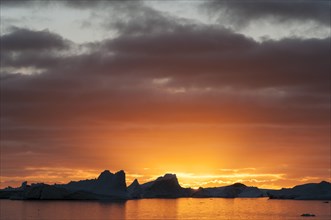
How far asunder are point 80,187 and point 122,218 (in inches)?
1393

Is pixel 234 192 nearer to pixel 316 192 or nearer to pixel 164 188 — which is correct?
pixel 164 188

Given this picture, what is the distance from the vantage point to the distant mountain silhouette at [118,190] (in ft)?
340

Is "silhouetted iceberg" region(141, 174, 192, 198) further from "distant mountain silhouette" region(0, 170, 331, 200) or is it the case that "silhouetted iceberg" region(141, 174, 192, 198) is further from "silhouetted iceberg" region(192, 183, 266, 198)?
"silhouetted iceberg" region(192, 183, 266, 198)

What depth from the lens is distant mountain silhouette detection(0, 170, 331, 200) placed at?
10369cm

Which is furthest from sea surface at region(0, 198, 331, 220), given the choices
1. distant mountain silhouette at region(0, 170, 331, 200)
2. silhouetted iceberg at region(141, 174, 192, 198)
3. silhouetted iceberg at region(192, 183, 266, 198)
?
silhouetted iceberg at region(192, 183, 266, 198)

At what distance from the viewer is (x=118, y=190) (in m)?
104

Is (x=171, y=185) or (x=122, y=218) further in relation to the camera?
(x=171, y=185)

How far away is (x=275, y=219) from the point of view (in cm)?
7394

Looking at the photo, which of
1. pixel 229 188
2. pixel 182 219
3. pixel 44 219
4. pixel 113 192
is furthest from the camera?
pixel 229 188

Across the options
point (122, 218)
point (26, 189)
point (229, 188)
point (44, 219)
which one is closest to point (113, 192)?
point (26, 189)

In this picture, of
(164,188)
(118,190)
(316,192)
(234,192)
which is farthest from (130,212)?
(234,192)

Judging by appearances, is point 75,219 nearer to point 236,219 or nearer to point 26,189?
point 236,219

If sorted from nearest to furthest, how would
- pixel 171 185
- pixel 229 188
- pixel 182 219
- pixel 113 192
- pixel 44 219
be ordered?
1. pixel 44 219
2. pixel 182 219
3. pixel 113 192
4. pixel 171 185
5. pixel 229 188

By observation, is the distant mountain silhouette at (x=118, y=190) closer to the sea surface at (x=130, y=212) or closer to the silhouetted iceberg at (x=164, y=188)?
the silhouetted iceberg at (x=164, y=188)
